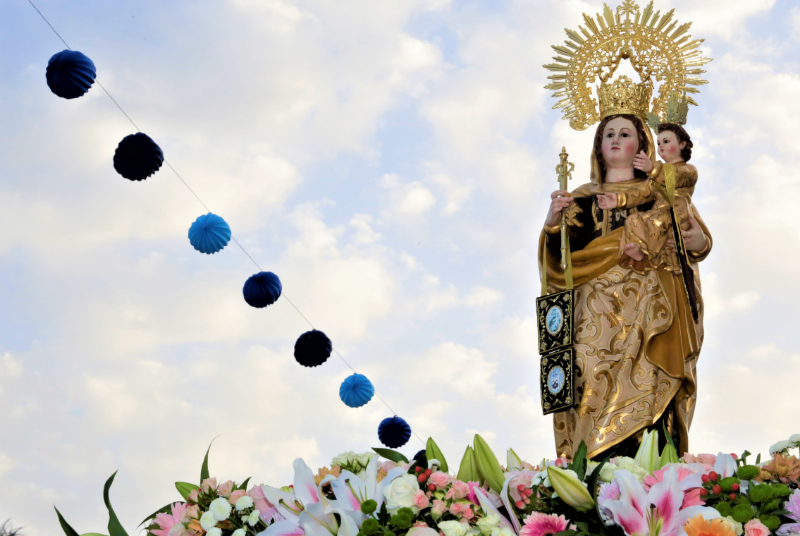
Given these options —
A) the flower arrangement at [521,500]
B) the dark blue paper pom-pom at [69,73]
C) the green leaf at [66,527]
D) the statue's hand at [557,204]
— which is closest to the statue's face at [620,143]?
the statue's hand at [557,204]

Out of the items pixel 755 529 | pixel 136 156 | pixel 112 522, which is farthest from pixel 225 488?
pixel 136 156

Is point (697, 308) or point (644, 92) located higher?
point (644, 92)

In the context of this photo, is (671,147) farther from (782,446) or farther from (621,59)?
(782,446)

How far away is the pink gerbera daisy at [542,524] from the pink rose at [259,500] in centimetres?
72

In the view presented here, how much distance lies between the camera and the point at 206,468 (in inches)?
103

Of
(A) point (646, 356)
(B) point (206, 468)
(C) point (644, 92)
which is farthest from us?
(C) point (644, 92)

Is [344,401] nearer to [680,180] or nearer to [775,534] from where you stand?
[680,180]

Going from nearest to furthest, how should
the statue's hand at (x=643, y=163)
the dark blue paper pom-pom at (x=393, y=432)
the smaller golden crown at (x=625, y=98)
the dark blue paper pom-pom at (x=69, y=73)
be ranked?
the dark blue paper pom-pom at (x=69, y=73), the statue's hand at (x=643, y=163), the smaller golden crown at (x=625, y=98), the dark blue paper pom-pom at (x=393, y=432)

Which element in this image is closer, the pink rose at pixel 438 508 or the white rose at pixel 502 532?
the white rose at pixel 502 532

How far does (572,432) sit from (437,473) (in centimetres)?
422

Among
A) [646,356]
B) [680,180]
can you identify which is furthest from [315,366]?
[680,180]

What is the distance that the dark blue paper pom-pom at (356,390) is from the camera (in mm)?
6789

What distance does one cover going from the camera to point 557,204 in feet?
20.8

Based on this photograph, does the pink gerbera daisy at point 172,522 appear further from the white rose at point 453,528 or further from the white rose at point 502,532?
the white rose at point 502,532
